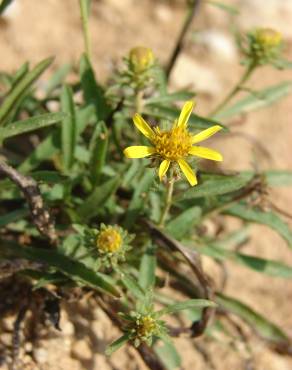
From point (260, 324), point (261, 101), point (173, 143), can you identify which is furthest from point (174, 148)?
point (261, 101)

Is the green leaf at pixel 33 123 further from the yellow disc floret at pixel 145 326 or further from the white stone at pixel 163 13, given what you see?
the white stone at pixel 163 13

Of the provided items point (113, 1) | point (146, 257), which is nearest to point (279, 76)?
point (113, 1)

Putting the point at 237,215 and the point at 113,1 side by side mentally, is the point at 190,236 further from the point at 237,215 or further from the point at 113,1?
the point at 113,1

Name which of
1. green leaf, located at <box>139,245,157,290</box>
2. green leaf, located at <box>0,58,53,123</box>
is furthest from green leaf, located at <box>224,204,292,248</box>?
green leaf, located at <box>0,58,53,123</box>

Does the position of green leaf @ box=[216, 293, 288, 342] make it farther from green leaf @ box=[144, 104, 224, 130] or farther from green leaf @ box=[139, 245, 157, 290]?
green leaf @ box=[144, 104, 224, 130]

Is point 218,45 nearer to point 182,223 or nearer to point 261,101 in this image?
point 261,101

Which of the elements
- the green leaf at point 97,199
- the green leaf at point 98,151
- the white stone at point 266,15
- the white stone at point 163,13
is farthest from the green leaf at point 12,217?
the white stone at point 266,15
